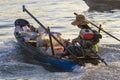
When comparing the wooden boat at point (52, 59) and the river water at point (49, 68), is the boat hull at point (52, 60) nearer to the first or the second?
the wooden boat at point (52, 59)

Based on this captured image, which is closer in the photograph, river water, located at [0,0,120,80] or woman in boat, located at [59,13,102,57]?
river water, located at [0,0,120,80]

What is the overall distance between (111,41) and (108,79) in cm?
723

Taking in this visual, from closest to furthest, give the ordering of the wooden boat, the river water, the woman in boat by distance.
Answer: the river water → the wooden boat → the woman in boat

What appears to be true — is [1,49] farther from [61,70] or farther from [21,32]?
[61,70]

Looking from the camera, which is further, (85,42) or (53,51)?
(53,51)

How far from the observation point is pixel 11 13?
30.4 m

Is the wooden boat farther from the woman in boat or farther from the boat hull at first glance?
the woman in boat

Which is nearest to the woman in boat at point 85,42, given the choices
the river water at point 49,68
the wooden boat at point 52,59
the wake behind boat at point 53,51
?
the wake behind boat at point 53,51

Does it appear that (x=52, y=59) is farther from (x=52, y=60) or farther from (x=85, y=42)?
(x=85, y=42)

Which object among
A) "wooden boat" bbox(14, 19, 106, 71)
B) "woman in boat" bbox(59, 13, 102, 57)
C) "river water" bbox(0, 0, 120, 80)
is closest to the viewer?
"river water" bbox(0, 0, 120, 80)

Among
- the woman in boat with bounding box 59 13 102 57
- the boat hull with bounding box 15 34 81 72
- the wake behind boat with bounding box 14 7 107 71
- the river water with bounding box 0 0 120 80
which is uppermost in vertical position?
the woman in boat with bounding box 59 13 102 57

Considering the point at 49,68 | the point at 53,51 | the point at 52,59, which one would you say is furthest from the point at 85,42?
the point at 49,68

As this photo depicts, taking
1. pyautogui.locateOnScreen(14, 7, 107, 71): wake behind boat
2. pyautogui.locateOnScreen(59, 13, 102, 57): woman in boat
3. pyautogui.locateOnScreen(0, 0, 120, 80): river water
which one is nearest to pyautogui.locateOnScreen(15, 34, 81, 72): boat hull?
pyautogui.locateOnScreen(14, 7, 107, 71): wake behind boat

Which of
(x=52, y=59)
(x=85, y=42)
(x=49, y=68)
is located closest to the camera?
(x=85, y=42)
